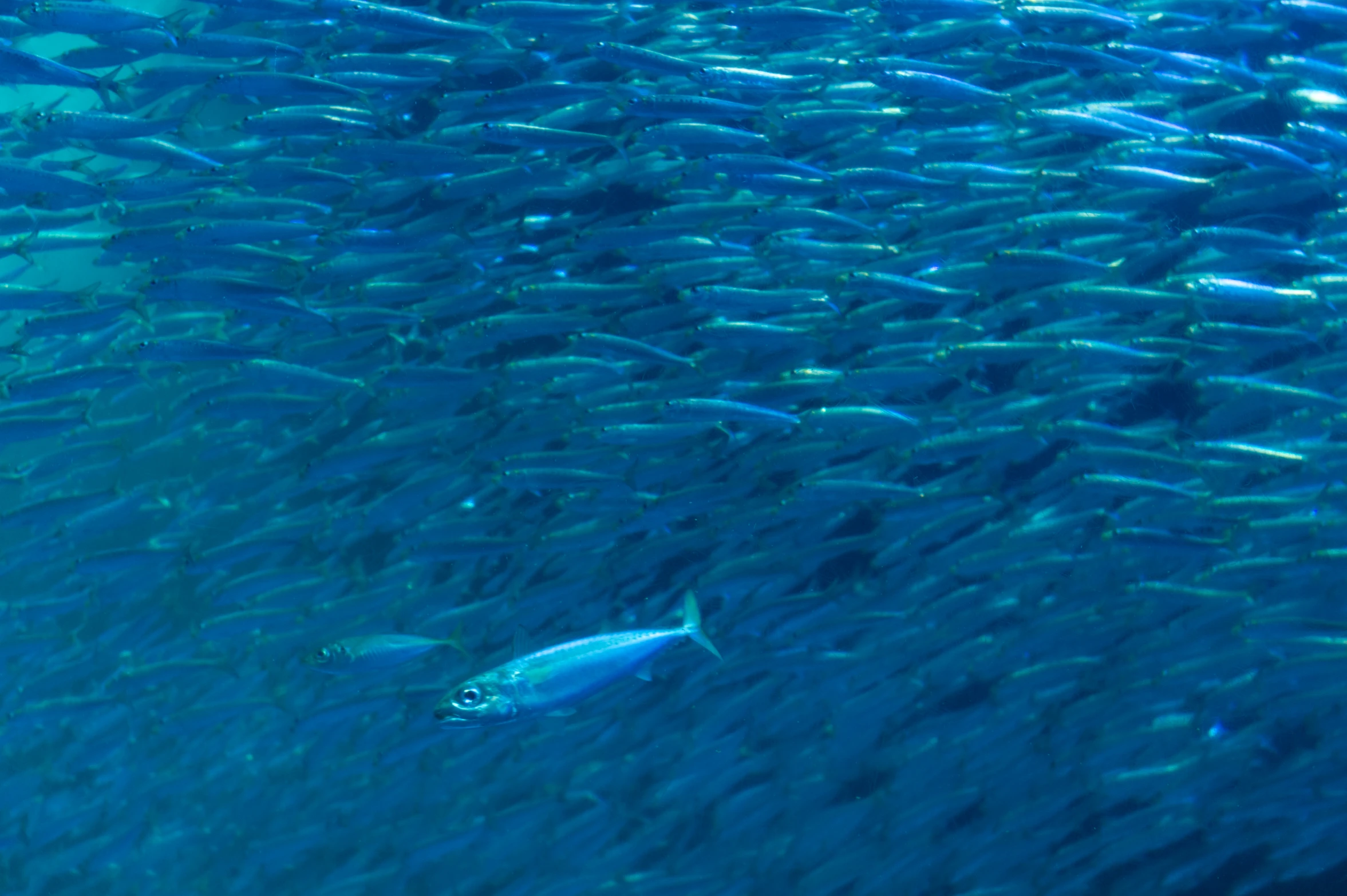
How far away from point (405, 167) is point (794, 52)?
2.39 m

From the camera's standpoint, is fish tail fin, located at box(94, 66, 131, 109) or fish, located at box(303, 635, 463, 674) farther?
fish tail fin, located at box(94, 66, 131, 109)

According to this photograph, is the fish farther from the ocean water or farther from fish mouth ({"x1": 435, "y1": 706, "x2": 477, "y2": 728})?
fish mouth ({"x1": 435, "y1": 706, "x2": 477, "y2": 728})

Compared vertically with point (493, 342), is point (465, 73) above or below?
above

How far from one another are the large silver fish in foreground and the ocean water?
1475 millimetres

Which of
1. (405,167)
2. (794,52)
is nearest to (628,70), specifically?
(794,52)

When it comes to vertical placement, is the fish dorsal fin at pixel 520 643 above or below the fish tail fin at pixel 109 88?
below

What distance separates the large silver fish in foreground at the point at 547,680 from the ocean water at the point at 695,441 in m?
1.47

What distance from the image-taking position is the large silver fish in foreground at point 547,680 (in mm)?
2365

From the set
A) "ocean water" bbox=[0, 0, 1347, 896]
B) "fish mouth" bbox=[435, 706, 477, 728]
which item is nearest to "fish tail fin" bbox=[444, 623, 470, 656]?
"ocean water" bbox=[0, 0, 1347, 896]

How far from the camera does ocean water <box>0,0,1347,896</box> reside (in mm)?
4730

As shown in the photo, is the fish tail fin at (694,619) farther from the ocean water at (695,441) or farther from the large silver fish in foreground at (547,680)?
the ocean water at (695,441)

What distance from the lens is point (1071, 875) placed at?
22.3 ft

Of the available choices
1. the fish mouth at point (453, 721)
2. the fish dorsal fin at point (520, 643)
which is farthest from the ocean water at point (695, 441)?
the fish mouth at point (453, 721)

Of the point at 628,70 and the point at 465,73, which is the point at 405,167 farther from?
the point at 628,70
